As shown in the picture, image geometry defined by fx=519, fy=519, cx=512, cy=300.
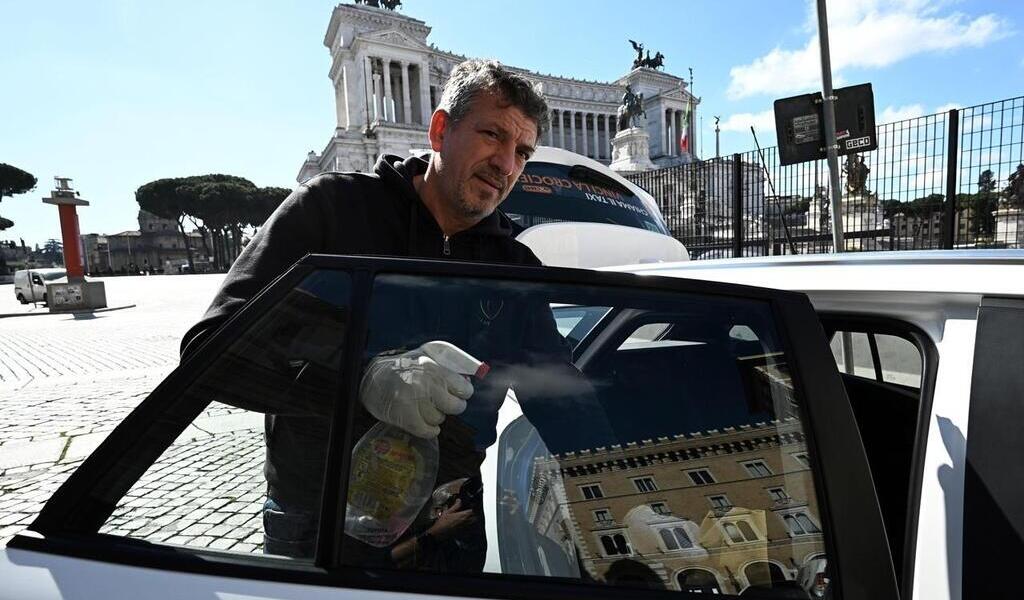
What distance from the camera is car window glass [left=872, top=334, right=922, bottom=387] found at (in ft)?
6.08

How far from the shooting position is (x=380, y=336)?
0.92 metres

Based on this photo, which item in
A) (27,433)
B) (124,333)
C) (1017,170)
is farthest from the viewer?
(124,333)

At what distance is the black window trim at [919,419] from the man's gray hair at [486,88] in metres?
1.02

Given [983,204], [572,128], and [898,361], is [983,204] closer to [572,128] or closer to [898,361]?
[898,361]

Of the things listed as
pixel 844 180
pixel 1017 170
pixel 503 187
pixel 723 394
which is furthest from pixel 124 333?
pixel 1017 170

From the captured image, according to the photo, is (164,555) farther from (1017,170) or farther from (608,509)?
(1017,170)

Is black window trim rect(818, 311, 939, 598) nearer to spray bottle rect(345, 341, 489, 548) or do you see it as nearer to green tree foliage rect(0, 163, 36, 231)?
spray bottle rect(345, 341, 489, 548)

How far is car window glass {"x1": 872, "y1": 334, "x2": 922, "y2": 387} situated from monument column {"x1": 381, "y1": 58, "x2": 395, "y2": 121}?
55.8 metres

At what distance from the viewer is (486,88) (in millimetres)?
1483

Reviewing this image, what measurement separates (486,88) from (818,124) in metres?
4.81

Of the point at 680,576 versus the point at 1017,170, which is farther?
the point at 1017,170

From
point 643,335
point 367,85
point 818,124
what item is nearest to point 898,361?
point 643,335

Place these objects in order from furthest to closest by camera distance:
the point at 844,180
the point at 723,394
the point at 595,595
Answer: the point at 844,180 < the point at 723,394 < the point at 595,595

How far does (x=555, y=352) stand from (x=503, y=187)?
26.2 inches
